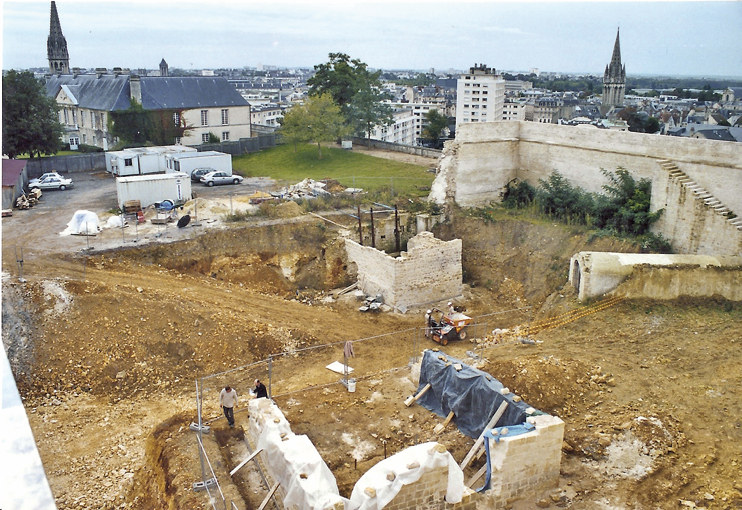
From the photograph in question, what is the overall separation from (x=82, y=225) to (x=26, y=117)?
1482cm

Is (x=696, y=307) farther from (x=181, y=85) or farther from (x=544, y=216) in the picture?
(x=181, y=85)

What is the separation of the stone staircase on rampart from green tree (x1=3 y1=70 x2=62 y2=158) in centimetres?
3074

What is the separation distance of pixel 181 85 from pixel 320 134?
12440 mm

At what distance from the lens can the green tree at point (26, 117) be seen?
33.2 metres

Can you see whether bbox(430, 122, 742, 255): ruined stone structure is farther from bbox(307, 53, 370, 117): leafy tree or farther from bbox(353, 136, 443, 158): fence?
bbox(307, 53, 370, 117): leafy tree

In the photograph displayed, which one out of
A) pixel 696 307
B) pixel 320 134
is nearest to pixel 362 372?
pixel 696 307

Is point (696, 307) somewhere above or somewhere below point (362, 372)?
above

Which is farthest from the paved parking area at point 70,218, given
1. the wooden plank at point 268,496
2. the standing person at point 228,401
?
the wooden plank at point 268,496

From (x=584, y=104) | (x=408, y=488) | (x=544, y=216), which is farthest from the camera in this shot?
(x=584, y=104)

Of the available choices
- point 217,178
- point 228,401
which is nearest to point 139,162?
point 217,178

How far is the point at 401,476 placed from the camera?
9.36m

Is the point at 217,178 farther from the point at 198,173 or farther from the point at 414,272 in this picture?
the point at 414,272

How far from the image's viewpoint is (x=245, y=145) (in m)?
40.5

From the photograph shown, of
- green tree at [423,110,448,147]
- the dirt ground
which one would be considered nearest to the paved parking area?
the dirt ground
